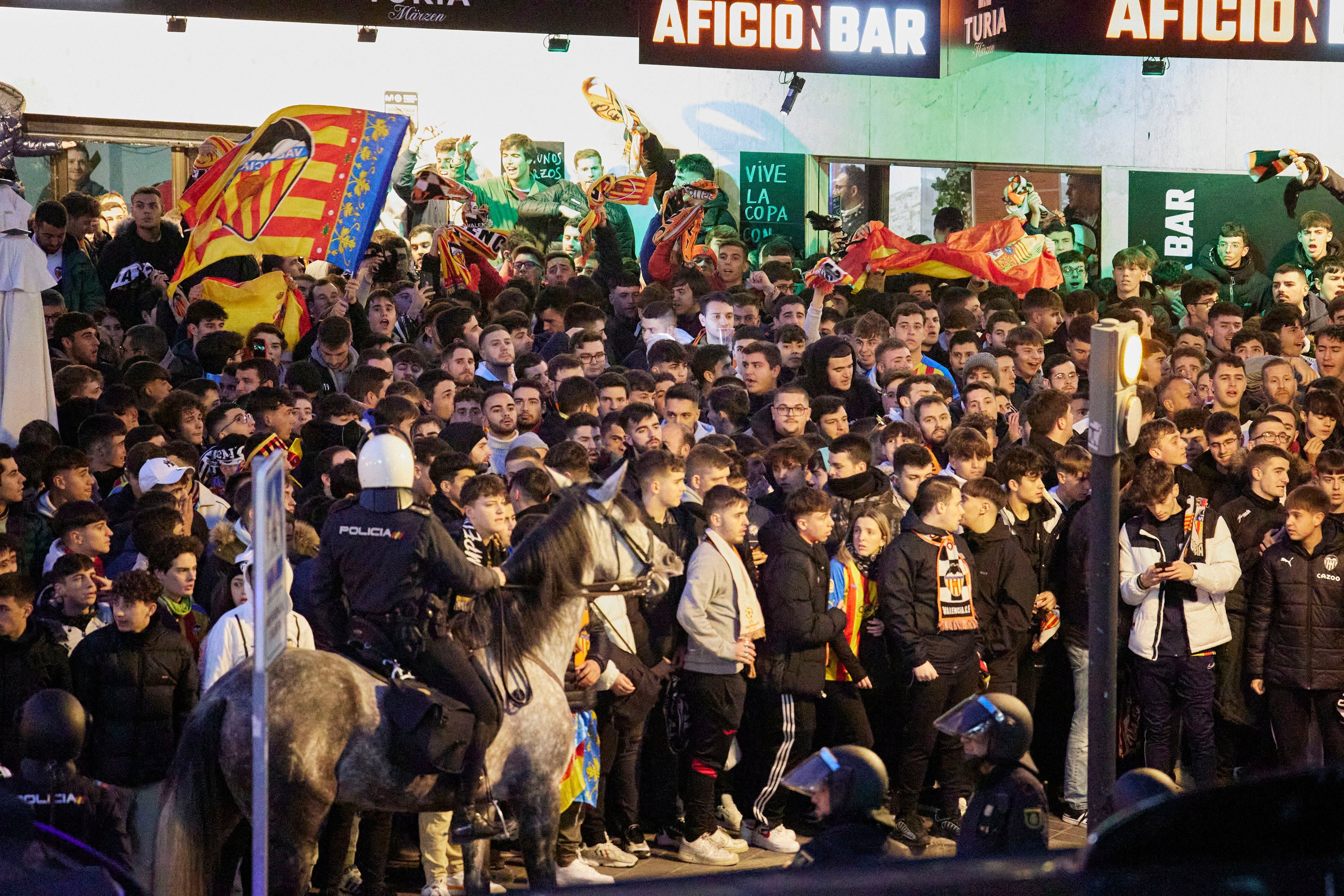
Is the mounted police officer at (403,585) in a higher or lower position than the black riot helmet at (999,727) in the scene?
higher

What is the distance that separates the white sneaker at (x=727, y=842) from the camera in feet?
30.1

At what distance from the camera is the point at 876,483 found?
10000 mm

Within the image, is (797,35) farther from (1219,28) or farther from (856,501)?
(856,501)

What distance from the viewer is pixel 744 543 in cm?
942

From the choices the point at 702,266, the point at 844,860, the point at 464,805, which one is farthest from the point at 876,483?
the point at 702,266

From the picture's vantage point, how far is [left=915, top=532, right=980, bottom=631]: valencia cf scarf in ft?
30.8

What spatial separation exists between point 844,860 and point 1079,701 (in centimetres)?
508

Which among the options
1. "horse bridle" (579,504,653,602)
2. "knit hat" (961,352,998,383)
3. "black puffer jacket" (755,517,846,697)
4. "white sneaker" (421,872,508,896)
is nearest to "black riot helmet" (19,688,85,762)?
"horse bridle" (579,504,653,602)

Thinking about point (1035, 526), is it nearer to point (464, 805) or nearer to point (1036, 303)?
point (464, 805)

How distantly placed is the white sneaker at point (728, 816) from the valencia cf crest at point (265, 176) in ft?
18.4

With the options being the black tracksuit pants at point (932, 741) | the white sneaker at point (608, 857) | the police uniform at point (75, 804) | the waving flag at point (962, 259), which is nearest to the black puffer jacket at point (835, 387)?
the black tracksuit pants at point (932, 741)

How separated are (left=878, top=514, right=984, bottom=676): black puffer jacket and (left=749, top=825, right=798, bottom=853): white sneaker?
1200 mm

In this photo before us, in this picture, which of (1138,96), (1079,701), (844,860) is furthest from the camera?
(1138,96)

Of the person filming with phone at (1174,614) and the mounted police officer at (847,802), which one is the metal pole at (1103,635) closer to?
the mounted police officer at (847,802)
